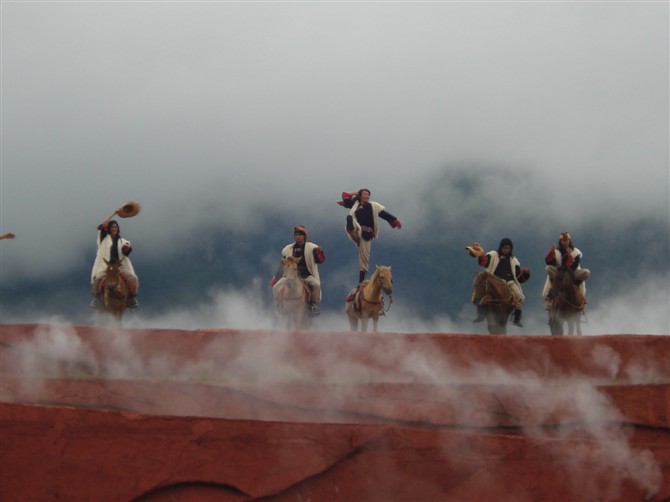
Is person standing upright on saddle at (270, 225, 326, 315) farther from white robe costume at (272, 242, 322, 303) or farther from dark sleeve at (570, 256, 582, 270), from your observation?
dark sleeve at (570, 256, 582, 270)

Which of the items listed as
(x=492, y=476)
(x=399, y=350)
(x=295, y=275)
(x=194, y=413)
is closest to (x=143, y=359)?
(x=194, y=413)

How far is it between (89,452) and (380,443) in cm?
313

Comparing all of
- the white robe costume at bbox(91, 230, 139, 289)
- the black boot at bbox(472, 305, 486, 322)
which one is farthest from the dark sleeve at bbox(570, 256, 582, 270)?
the white robe costume at bbox(91, 230, 139, 289)

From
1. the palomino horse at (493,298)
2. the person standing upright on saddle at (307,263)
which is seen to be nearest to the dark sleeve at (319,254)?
the person standing upright on saddle at (307,263)

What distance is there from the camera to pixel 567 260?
18.0 meters

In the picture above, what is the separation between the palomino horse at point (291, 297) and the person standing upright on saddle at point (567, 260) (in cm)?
435

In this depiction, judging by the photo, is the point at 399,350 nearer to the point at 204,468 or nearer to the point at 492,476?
the point at 492,476

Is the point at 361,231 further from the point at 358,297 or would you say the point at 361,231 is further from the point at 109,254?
the point at 109,254

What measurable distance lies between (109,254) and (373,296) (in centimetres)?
446

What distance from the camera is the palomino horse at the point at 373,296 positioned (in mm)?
17438

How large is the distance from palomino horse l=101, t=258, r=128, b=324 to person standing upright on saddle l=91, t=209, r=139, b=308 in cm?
8

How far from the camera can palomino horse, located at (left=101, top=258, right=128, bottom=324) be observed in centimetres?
1728

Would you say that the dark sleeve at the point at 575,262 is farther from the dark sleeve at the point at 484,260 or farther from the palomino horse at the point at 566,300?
the dark sleeve at the point at 484,260

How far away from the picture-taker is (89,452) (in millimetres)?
11234
